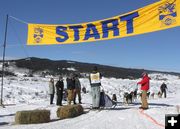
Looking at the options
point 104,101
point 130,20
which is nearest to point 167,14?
point 130,20

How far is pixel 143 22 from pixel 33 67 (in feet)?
351

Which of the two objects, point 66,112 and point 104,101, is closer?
point 66,112

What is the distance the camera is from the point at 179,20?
14.7 metres

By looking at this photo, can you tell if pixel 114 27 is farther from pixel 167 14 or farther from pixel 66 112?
pixel 66 112

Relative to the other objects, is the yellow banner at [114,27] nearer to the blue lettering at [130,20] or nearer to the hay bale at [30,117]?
the blue lettering at [130,20]

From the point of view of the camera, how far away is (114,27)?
58.1 ft

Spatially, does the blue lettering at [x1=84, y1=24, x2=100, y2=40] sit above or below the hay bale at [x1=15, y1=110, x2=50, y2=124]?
above

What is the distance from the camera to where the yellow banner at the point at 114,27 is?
50.6 ft

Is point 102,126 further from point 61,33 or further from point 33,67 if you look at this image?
point 33,67

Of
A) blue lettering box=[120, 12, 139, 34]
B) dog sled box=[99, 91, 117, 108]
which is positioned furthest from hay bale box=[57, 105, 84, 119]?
blue lettering box=[120, 12, 139, 34]

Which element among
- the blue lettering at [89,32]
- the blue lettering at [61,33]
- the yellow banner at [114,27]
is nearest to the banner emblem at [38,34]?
the yellow banner at [114,27]

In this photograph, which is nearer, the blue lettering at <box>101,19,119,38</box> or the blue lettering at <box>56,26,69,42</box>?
the blue lettering at <box>101,19,119,38</box>

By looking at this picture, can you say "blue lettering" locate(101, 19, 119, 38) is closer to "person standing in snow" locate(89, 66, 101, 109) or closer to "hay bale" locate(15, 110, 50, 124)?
"person standing in snow" locate(89, 66, 101, 109)

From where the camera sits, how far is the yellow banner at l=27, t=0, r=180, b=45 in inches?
607
